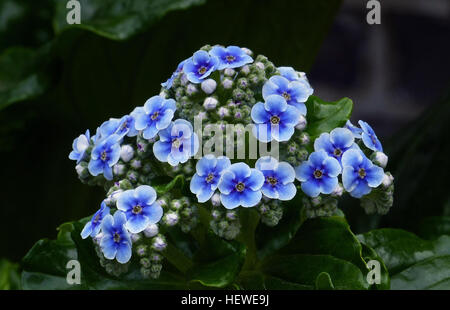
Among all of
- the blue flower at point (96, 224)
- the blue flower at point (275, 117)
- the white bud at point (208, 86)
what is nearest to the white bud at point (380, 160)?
the blue flower at point (275, 117)

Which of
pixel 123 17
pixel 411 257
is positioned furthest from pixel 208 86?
pixel 123 17

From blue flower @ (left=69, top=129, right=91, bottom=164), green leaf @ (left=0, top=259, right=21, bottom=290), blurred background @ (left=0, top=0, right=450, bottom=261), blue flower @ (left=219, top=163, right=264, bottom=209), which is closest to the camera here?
blue flower @ (left=219, top=163, right=264, bottom=209)

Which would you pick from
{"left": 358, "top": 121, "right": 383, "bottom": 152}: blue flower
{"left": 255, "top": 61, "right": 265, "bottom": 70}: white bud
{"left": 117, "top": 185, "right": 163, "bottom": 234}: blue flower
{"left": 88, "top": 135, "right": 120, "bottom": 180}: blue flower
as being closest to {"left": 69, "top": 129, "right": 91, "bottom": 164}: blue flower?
{"left": 88, "top": 135, "right": 120, "bottom": 180}: blue flower

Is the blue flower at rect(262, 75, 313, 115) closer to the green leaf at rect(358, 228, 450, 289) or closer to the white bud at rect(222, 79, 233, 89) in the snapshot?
the white bud at rect(222, 79, 233, 89)

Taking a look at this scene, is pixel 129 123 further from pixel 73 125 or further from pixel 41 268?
pixel 73 125

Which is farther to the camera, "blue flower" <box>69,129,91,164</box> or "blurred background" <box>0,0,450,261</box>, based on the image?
"blurred background" <box>0,0,450,261</box>

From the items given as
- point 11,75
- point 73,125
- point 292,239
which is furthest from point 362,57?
point 292,239

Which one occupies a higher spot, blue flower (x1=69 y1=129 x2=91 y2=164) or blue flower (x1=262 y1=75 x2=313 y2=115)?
blue flower (x1=262 y1=75 x2=313 y2=115)

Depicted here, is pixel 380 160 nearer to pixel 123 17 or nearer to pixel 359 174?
pixel 359 174
